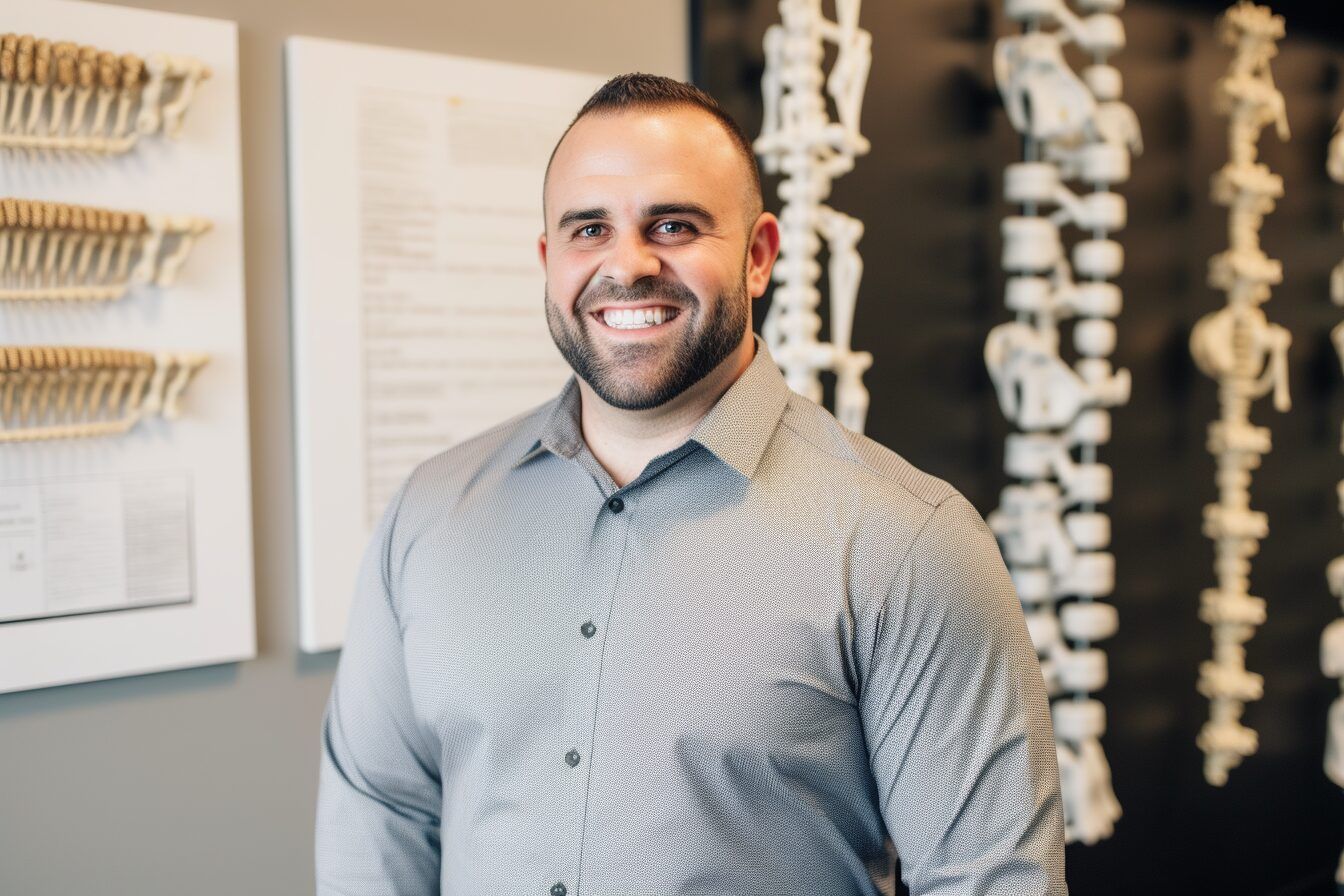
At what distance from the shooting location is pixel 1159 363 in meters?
3.27

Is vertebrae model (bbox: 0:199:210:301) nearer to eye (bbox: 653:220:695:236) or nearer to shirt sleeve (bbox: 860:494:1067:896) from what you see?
eye (bbox: 653:220:695:236)

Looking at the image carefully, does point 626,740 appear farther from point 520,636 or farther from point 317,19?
point 317,19

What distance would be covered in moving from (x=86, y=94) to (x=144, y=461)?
1.77 feet

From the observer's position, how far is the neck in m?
1.47

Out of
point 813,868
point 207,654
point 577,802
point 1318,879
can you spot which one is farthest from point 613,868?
point 1318,879

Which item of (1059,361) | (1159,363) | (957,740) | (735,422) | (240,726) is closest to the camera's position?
(957,740)

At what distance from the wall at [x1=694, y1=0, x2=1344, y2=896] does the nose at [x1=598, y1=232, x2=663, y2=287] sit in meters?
1.21

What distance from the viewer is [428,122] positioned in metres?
2.21

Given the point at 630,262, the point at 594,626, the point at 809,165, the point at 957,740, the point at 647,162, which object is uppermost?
the point at 809,165

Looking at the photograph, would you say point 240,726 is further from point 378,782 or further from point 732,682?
point 732,682

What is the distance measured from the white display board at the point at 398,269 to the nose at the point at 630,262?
89 centimetres

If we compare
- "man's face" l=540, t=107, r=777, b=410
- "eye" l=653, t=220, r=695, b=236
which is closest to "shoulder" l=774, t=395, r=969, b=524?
"man's face" l=540, t=107, r=777, b=410

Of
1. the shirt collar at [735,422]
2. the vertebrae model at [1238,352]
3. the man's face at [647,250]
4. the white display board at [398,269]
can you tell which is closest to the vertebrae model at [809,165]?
the white display board at [398,269]

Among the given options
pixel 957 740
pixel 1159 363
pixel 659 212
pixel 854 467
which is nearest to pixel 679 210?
pixel 659 212
